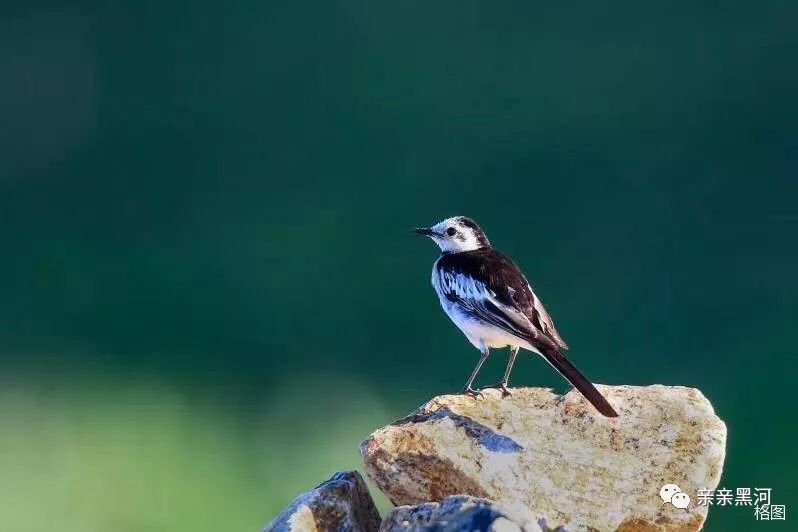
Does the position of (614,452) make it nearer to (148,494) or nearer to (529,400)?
(529,400)

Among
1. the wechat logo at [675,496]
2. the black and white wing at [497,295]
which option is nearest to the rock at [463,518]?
the wechat logo at [675,496]

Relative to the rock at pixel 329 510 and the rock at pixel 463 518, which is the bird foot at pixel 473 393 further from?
the rock at pixel 463 518

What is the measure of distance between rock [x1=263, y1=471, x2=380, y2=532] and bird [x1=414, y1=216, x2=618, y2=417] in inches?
39.8

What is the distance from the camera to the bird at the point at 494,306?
6.64 meters

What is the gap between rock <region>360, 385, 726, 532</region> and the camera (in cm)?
584

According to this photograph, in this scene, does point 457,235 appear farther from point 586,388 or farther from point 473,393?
point 586,388

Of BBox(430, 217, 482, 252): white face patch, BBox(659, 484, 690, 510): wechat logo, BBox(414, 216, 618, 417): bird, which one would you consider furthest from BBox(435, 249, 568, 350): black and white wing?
BBox(659, 484, 690, 510): wechat logo

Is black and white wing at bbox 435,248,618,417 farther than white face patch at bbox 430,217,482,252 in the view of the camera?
No

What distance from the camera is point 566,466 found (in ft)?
19.7

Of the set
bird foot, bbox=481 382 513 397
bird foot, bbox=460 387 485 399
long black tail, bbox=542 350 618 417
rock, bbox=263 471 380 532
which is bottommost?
rock, bbox=263 471 380 532

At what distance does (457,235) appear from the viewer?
7574mm

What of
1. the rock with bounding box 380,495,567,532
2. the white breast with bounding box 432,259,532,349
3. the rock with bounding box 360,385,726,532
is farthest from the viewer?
the white breast with bounding box 432,259,532,349

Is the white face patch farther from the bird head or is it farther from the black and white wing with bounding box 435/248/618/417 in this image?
the black and white wing with bounding box 435/248/618/417

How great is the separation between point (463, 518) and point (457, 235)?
9.46 ft
